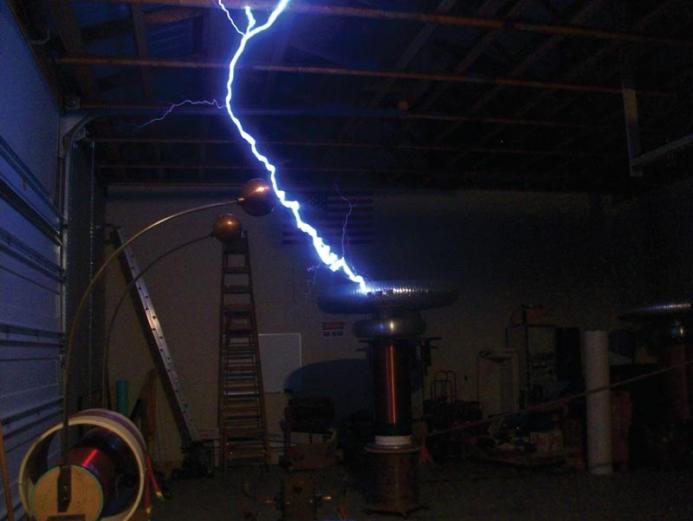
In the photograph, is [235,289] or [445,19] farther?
[235,289]

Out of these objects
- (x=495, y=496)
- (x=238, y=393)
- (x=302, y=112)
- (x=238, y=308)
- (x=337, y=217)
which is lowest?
(x=495, y=496)

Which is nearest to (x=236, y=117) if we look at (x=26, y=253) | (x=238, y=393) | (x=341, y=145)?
(x=341, y=145)

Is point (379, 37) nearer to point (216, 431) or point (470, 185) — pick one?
point (470, 185)

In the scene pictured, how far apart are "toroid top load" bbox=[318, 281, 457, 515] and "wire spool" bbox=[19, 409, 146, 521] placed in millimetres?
2121

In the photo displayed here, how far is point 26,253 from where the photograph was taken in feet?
11.1

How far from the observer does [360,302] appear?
185 inches

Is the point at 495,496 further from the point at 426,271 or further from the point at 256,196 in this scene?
the point at 256,196

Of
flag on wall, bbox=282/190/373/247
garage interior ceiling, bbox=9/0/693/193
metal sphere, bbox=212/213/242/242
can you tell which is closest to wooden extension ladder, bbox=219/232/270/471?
flag on wall, bbox=282/190/373/247

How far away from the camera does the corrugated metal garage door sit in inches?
119

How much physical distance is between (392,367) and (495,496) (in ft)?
4.07

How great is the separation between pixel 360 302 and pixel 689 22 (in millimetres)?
2691

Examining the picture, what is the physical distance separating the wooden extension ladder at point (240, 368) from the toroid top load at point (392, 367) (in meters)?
2.12

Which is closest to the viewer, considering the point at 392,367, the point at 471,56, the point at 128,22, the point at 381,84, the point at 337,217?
the point at 128,22

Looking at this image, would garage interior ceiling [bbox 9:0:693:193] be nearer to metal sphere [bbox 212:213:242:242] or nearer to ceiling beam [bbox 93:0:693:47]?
ceiling beam [bbox 93:0:693:47]
